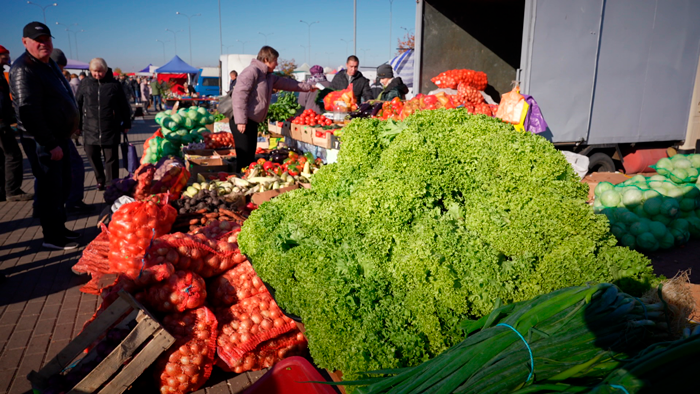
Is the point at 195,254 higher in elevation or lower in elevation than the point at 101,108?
lower

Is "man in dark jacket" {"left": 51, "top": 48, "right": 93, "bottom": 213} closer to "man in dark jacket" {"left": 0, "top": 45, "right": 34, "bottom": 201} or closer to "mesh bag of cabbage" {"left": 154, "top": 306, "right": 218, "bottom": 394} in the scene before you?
"man in dark jacket" {"left": 0, "top": 45, "right": 34, "bottom": 201}

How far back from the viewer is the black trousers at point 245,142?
6809 mm

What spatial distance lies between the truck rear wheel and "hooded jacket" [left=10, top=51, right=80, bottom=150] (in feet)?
27.3

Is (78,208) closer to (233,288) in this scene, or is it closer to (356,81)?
(233,288)

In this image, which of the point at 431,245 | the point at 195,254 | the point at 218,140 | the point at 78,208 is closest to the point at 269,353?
the point at 195,254

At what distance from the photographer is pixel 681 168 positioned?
6.20 m

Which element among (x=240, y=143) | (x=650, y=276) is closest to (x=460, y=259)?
(x=650, y=276)

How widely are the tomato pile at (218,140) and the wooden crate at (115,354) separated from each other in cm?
658

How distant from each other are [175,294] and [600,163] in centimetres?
781

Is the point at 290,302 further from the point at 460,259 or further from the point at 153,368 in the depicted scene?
the point at 153,368

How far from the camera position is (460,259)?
7.20 ft

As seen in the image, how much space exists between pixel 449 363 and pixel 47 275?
5050mm

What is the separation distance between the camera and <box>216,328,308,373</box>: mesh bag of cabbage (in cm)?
315

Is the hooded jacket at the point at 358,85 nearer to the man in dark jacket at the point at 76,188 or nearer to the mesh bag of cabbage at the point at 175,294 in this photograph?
the man in dark jacket at the point at 76,188
